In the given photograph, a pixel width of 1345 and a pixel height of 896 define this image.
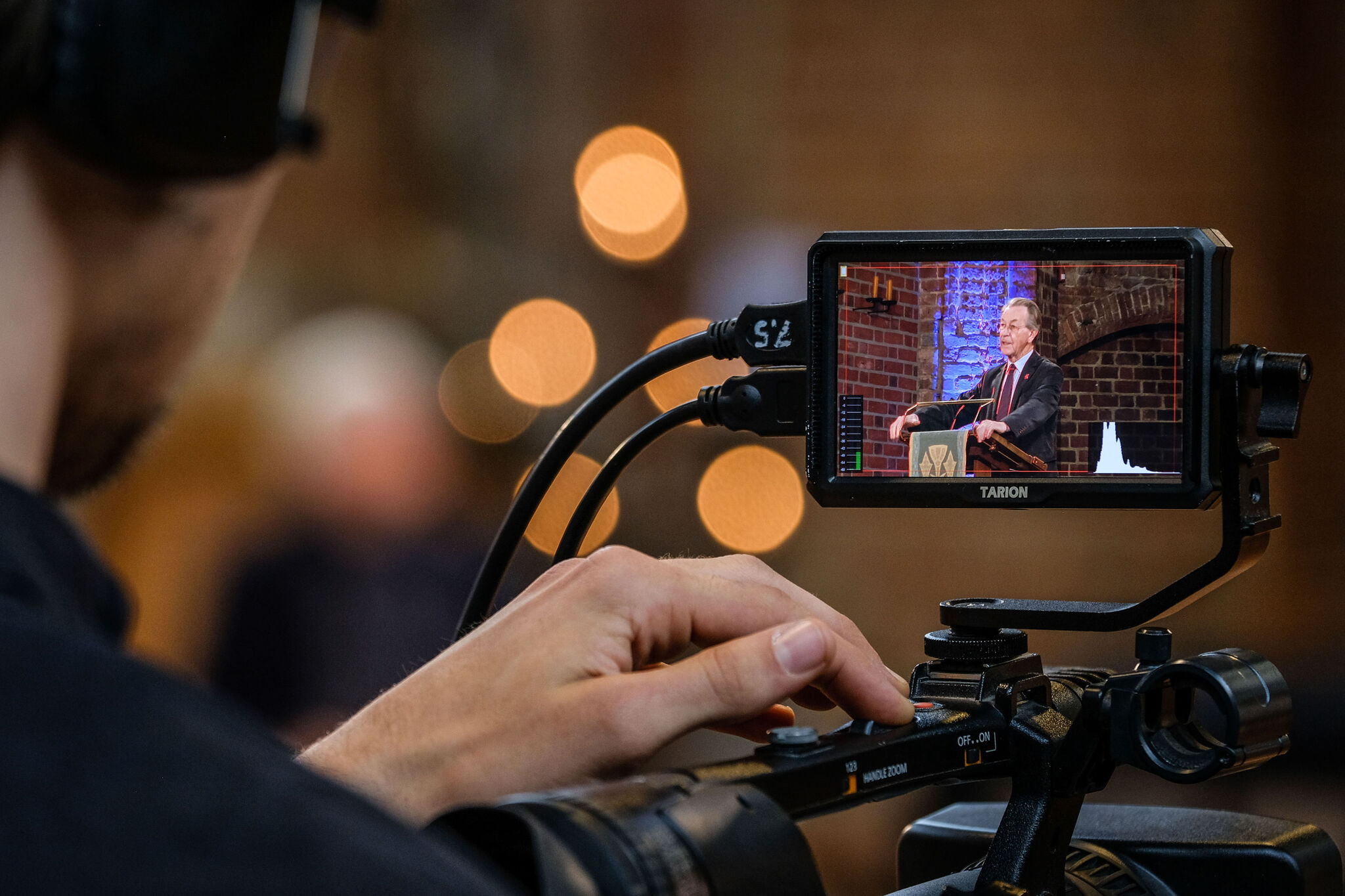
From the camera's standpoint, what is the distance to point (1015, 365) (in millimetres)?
825

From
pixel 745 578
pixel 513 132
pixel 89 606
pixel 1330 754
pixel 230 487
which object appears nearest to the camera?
pixel 89 606

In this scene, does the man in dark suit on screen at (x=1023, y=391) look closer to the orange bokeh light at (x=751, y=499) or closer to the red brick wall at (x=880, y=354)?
the red brick wall at (x=880, y=354)

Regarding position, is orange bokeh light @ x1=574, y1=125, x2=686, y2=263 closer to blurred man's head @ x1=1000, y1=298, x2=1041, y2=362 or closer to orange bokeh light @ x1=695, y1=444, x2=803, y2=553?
orange bokeh light @ x1=695, y1=444, x2=803, y2=553

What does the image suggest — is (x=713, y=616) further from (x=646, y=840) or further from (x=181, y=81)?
(x=181, y=81)

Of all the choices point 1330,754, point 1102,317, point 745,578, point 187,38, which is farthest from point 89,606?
point 1330,754

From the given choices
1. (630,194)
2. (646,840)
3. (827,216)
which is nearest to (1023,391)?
(646,840)

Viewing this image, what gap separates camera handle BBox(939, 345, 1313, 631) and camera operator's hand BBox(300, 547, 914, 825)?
123 mm

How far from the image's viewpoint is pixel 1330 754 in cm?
305

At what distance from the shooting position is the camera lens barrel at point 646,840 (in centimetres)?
45

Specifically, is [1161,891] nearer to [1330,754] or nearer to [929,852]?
[929,852]

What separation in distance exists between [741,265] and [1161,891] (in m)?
3.62

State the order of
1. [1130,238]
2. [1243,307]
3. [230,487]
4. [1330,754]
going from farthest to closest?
[230,487], [1243,307], [1330,754], [1130,238]

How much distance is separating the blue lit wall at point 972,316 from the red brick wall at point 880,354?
19 mm

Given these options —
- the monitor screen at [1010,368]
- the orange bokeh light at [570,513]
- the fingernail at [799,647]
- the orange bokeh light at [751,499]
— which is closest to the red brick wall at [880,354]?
the monitor screen at [1010,368]
